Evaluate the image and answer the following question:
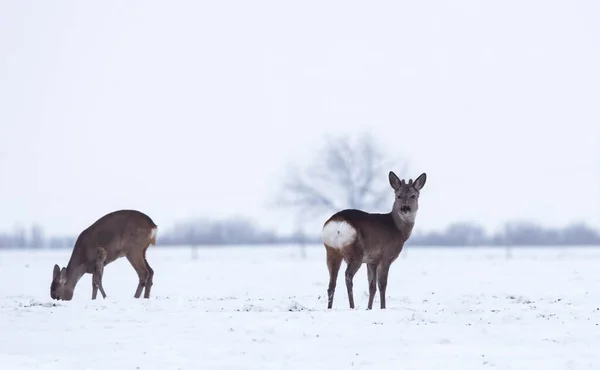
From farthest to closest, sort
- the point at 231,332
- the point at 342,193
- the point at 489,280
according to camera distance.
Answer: the point at 342,193 → the point at 489,280 → the point at 231,332

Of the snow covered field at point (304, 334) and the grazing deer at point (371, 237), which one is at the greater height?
the grazing deer at point (371, 237)

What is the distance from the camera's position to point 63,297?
18281 mm

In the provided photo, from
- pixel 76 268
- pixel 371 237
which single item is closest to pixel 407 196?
pixel 371 237

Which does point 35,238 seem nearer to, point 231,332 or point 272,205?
point 272,205

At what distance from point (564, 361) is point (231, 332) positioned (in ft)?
14.5

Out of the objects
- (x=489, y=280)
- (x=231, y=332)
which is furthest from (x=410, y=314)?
(x=489, y=280)

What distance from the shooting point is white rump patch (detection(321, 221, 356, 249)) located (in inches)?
612

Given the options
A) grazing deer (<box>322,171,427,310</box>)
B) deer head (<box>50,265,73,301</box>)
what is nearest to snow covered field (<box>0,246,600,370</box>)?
deer head (<box>50,265,73,301</box>)

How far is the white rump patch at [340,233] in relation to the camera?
1555 cm

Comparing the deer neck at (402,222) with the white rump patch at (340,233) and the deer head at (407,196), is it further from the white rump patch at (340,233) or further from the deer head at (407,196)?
the white rump patch at (340,233)

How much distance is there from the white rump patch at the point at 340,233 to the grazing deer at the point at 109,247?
5.03 m

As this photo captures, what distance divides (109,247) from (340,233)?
5840 mm

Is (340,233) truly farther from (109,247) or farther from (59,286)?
(59,286)

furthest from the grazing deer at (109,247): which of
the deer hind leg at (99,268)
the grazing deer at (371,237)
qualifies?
the grazing deer at (371,237)
